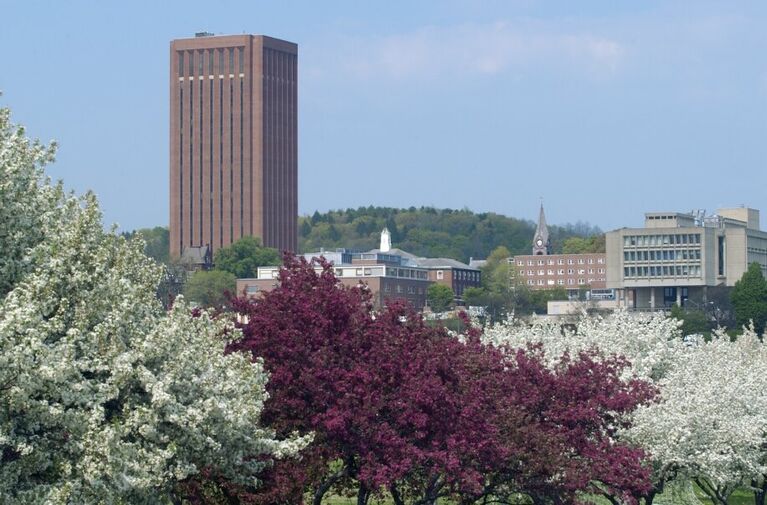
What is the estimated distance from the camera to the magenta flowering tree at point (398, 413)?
28656mm

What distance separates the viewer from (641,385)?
36.6 meters

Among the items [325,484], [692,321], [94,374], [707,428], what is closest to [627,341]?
[707,428]

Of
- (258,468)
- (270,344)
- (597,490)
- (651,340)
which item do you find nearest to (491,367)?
(597,490)

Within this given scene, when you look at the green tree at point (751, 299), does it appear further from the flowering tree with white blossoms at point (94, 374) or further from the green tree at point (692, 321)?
the flowering tree with white blossoms at point (94, 374)

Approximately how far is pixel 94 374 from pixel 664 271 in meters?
177

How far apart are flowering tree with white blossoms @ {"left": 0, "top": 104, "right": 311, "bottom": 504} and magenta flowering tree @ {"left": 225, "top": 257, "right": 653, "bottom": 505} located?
344 cm

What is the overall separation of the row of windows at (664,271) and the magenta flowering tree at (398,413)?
162799 mm

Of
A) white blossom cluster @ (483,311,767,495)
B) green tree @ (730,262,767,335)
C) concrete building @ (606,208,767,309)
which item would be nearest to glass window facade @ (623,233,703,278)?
concrete building @ (606,208,767,309)

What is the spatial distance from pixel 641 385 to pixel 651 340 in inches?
662

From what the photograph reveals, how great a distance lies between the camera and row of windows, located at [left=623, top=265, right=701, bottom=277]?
194750 millimetres

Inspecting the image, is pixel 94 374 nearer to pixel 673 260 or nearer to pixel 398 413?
pixel 398 413

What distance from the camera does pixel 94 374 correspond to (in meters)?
22.9

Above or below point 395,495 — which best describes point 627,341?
above

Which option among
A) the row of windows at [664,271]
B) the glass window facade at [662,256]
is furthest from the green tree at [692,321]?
the glass window facade at [662,256]
